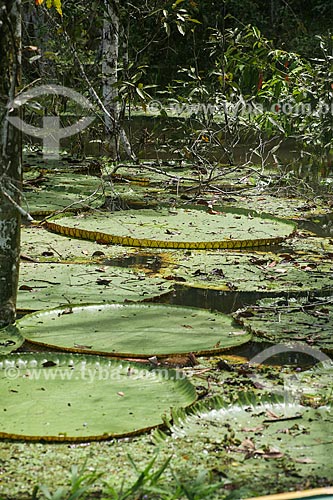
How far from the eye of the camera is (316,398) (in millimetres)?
2914

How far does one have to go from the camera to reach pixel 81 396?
9.42ft

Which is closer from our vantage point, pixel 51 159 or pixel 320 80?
pixel 320 80

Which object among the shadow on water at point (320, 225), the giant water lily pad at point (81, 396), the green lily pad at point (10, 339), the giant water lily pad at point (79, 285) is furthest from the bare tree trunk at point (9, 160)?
the shadow on water at point (320, 225)

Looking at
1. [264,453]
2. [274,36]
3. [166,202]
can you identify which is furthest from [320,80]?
[274,36]

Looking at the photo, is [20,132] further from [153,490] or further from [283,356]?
[153,490]

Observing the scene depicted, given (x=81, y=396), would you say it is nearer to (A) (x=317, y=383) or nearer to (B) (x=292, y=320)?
(A) (x=317, y=383)

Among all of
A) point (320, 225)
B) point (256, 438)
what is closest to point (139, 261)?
point (320, 225)

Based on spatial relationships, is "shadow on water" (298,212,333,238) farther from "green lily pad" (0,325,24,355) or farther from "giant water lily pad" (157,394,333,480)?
"giant water lily pad" (157,394,333,480)

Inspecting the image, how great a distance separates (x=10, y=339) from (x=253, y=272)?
4.85 feet

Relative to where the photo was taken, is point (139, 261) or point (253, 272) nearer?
point (253, 272)

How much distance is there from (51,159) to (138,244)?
3779 millimetres

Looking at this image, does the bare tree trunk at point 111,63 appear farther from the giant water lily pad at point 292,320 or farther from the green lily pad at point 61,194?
the giant water lily pad at point 292,320

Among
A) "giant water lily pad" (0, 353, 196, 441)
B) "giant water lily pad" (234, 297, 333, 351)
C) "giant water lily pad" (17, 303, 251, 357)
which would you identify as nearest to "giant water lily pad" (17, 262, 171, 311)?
"giant water lily pad" (17, 303, 251, 357)

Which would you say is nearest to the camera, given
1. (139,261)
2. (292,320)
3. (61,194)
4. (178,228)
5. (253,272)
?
(292,320)
